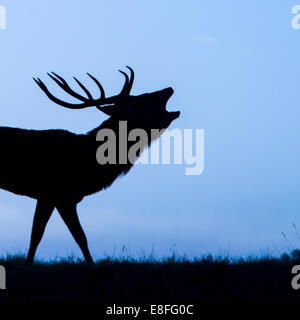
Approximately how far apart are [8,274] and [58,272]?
1.75 ft

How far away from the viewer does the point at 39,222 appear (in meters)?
9.73

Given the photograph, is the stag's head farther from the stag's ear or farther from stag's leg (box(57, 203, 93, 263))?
stag's leg (box(57, 203, 93, 263))

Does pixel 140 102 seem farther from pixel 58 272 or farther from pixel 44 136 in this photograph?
pixel 58 272

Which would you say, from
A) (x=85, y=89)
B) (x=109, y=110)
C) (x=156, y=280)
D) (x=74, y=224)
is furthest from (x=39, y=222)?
(x=156, y=280)

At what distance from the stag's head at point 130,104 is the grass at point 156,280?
2529 mm

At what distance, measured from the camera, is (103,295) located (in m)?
6.89

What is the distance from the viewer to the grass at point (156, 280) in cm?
690

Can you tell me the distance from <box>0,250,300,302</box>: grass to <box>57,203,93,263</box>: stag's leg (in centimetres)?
115

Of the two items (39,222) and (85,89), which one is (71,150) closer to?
(85,89)

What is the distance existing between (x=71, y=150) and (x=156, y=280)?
139 inches

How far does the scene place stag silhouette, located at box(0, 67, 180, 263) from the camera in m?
10.2

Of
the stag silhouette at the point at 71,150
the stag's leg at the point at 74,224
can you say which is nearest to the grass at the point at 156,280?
the stag's leg at the point at 74,224
